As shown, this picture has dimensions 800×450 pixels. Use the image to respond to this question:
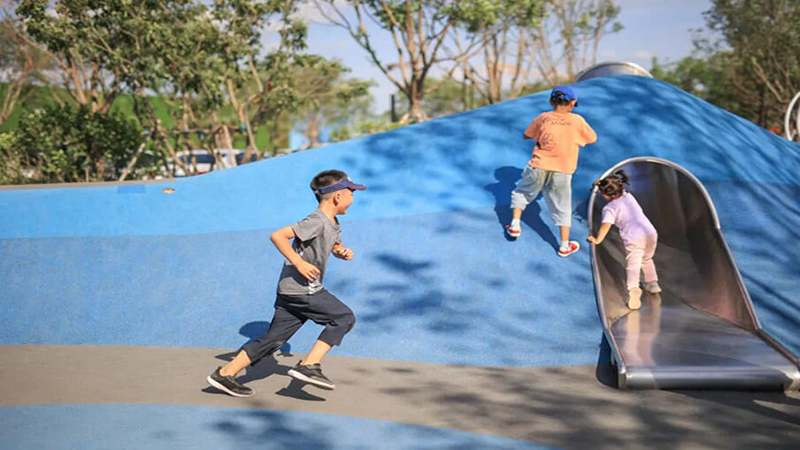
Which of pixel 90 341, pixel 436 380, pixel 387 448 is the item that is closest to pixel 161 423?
pixel 387 448

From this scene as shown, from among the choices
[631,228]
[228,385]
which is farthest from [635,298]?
[228,385]

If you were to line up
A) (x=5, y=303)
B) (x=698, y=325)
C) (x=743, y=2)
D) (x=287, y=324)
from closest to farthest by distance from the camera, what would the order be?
(x=287, y=324)
(x=698, y=325)
(x=5, y=303)
(x=743, y=2)

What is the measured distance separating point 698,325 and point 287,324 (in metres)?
3.82

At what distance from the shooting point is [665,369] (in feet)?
18.0

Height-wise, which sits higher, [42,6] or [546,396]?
[42,6]

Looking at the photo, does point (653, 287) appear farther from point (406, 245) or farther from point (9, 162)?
point (9, 162)

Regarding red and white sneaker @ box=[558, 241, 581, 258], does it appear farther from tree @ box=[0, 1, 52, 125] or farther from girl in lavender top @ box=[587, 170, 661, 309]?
tree @ box=[0, 1, 52, 125]

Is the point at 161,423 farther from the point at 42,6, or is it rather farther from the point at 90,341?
the point at 42,6

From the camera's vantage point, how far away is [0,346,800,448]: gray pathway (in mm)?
4602

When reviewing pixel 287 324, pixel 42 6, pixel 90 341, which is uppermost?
pixel 42 6

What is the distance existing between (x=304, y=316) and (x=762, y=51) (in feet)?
92.2

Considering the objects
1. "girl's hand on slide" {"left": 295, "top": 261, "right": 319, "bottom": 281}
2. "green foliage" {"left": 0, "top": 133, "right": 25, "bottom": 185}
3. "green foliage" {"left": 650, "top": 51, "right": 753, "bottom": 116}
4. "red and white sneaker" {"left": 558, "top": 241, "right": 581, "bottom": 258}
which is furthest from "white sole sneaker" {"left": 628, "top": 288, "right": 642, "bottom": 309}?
"green foliage" {"left": 650, "top": 51, "right": 753, "bottom": 116}

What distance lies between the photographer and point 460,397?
530 centimetres

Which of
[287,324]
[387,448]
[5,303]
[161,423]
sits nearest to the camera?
[387,448]
